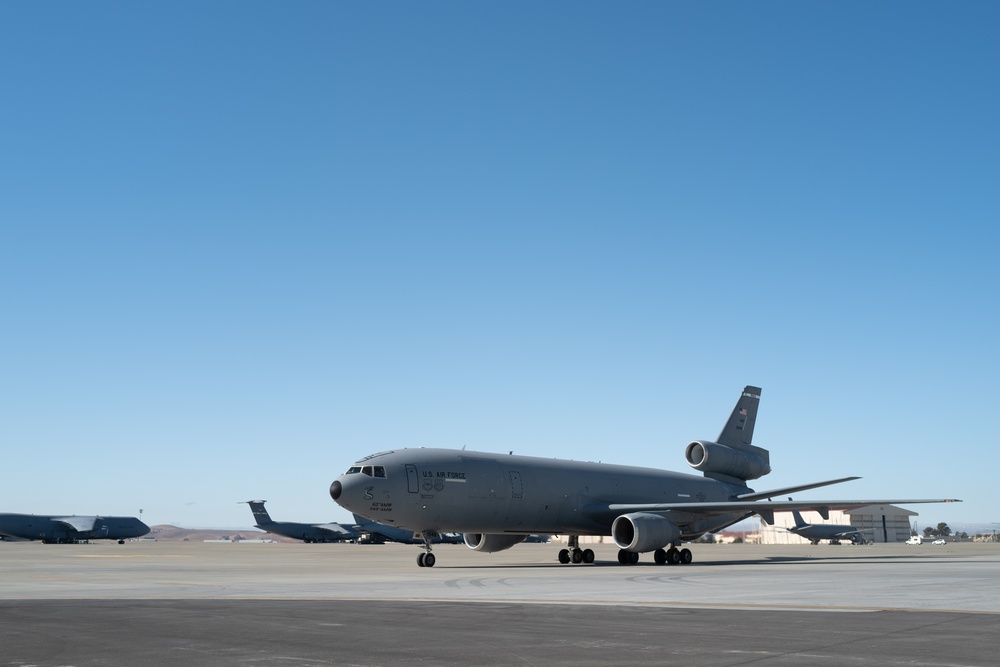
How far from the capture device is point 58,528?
362ft

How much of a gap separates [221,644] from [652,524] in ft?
93.1

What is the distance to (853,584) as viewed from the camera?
2127 centimetres

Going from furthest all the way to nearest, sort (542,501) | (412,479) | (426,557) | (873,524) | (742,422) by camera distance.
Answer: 1. (873,524)
2. (742,422)
3. (542,501)
4. (426,557)
5. (412,479)

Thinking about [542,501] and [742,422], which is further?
[742,422]

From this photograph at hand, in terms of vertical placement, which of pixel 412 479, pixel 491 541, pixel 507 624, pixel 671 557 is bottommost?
→ pixel 671 557

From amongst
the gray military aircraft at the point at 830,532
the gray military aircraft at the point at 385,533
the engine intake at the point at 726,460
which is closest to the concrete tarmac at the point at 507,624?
the engine intake at the point at 726,460

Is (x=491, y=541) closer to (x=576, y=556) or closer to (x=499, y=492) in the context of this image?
(x=576, y=556)

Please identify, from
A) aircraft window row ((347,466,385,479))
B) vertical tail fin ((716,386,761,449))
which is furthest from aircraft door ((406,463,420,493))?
vertical tail fin ((716,386,761,449))

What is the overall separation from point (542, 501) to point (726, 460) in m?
14.8

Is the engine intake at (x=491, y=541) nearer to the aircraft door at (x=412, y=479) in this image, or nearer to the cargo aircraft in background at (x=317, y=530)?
the aircraft door at (x=412, y=479)

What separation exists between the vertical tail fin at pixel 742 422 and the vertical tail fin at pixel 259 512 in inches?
3080

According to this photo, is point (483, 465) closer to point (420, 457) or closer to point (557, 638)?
point (420, 457)

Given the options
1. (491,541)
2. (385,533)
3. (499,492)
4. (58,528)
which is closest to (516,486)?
(499,492)

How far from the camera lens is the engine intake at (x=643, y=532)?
36.5 m
